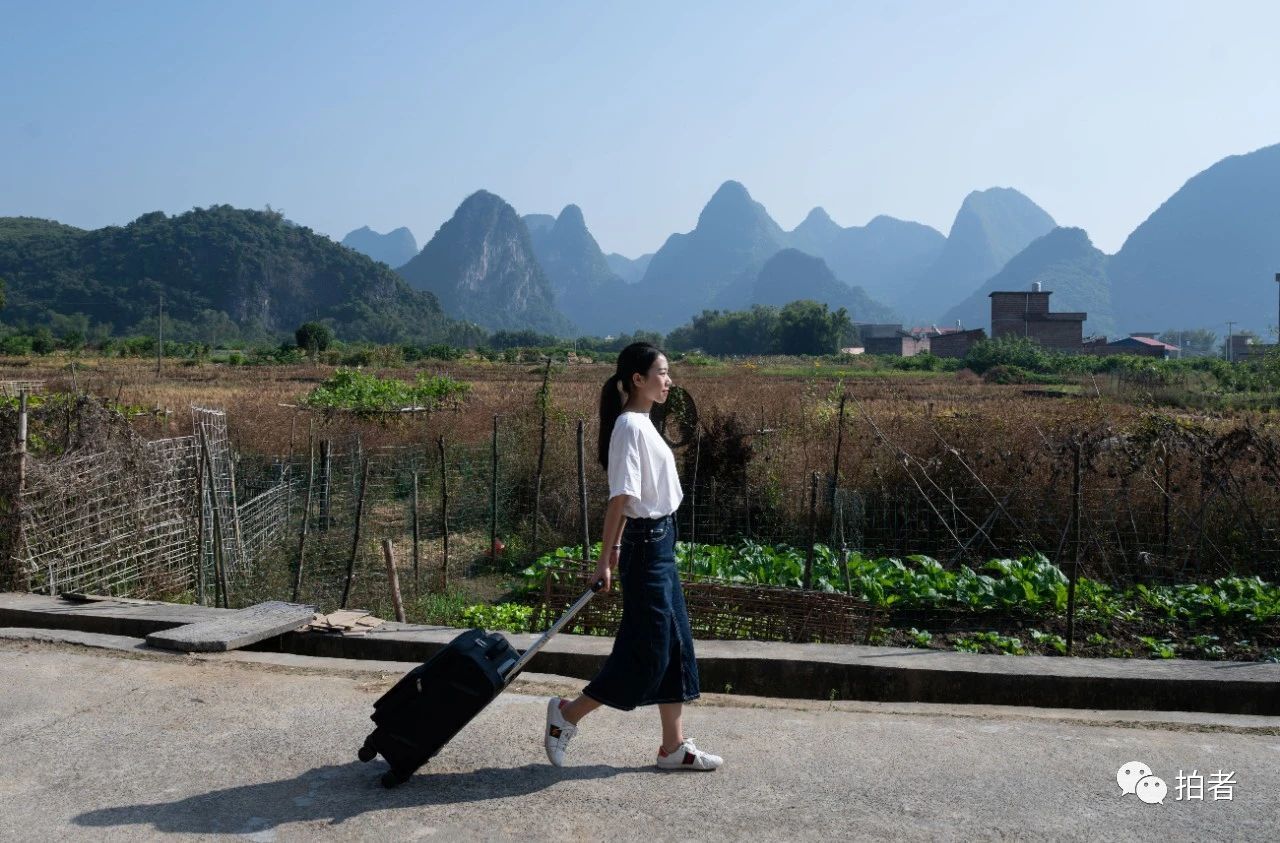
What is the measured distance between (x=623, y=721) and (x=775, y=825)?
4.28ft

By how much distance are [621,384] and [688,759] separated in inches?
59.3

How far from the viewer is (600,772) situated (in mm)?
4367

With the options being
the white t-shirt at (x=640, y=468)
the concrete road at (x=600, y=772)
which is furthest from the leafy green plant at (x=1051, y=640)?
the white t-shirt at (x=640, y=468)

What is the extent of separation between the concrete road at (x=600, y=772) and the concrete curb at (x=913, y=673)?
271 mm

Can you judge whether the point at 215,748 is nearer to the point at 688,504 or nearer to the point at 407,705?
the point at 407,705

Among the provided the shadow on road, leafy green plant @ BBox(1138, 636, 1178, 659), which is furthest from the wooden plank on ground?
leafy green plant @ BBox(1138, 636, 1178, 659)

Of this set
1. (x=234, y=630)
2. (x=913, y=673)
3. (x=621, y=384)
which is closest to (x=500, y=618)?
(x=234, y=630)

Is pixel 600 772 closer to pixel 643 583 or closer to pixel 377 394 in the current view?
pixel 643 583

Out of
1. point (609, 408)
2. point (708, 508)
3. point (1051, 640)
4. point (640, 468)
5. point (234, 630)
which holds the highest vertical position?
point (609, 408)

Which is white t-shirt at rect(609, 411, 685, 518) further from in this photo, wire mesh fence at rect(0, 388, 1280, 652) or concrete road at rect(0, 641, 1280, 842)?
wire mesh fence at rect(0, 388, 1280, 652)

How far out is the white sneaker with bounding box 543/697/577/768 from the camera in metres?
4.34

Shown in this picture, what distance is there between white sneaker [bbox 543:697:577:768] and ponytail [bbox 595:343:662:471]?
39.5 inches

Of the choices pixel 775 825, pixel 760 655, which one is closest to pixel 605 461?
pixel 775 825

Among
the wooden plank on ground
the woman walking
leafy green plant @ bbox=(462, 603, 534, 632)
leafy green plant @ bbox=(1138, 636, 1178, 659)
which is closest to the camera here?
the woman walking
